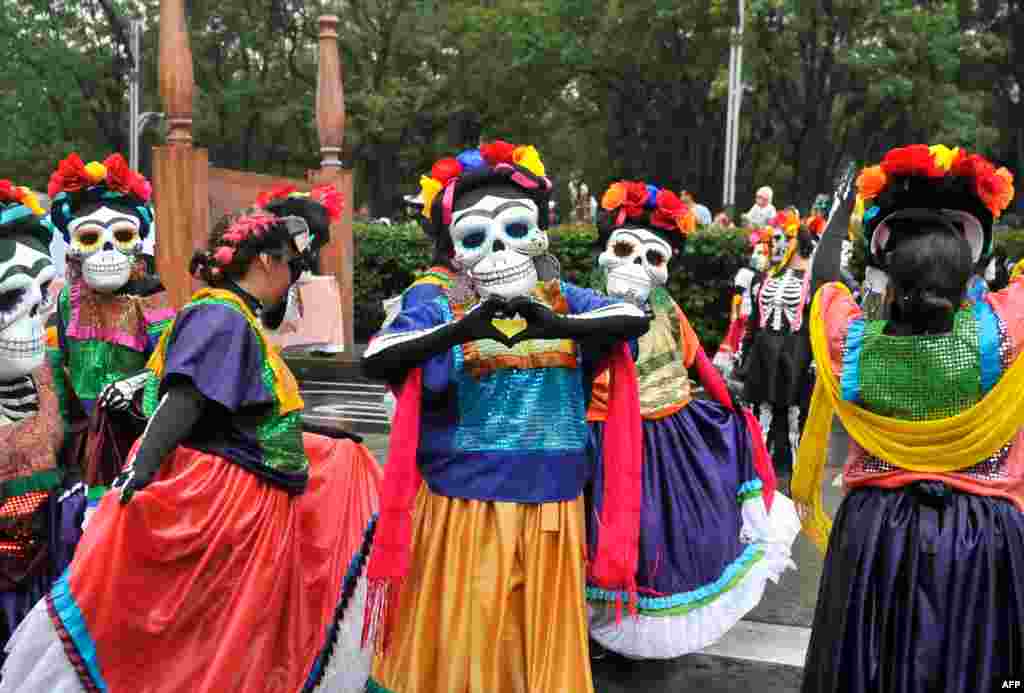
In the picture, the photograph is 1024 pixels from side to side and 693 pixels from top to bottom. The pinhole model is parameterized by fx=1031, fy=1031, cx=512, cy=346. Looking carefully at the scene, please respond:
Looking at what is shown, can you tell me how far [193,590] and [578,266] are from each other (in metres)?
13.7

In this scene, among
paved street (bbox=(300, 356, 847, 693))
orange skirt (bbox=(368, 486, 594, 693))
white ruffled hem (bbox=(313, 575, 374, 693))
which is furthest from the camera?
paved street (bbox=(300, 356, 847, 693))

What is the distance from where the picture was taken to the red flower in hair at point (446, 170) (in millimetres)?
3381

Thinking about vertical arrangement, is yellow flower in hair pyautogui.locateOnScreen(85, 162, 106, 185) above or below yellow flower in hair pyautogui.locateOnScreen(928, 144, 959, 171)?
above

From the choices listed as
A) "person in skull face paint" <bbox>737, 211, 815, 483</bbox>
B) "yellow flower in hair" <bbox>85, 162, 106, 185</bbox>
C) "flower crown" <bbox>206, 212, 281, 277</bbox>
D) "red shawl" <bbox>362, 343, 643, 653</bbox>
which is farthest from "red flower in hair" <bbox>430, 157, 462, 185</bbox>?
"person in skull face paint" <bbox>737, 211, 815, 483</bbox>

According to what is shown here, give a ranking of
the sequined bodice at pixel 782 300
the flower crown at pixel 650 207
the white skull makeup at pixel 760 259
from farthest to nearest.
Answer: the white skull makeup at pixel 760 259, the sequined bodice at pixel 782 300, the flower crown at pixel 650 207

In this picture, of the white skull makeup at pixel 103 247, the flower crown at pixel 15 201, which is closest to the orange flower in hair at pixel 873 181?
the flower crown at pixel 15 201

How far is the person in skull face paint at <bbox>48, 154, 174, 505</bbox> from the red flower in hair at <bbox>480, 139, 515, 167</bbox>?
237 cm

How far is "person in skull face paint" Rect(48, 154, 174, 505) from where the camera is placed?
4.84m

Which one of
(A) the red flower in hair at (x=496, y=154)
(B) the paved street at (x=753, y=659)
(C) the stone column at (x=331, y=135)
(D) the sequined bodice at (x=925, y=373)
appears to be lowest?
(B) the paved street at (x=753, y=659)

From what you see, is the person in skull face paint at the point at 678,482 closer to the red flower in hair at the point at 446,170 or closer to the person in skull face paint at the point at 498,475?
the person in skull face paint at the point at 498,475

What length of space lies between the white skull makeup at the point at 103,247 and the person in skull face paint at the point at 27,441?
3.77 ft

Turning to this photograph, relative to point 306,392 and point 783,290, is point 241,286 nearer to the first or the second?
point 783,290

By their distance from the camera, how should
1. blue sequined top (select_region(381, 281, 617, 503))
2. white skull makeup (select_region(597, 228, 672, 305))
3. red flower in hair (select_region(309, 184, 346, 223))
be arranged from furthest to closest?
1. white skull makeup (select_region(597, 228, 672, 305))
2. red flower in hair (select_region(309, 184, 346, 223))
3. blue sequined top (select_region(381, 281, 617, 503))

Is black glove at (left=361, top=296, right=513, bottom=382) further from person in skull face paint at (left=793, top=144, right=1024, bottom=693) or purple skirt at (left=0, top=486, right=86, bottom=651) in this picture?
purple skirt at (left=0, top=486, right=86, bottom=651)
